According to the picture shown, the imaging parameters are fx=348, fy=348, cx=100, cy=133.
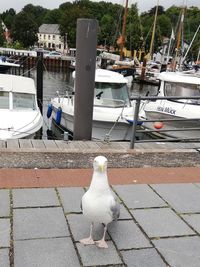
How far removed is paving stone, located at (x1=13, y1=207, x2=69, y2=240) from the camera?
11.0 feet

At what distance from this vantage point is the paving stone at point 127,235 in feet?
10.8

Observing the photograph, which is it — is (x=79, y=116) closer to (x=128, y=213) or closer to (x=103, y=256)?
(x=128, y=213)

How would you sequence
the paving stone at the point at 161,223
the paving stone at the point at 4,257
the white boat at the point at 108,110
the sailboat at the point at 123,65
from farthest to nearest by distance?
the sailboat at the point at 123,65 < the white boat at the point at 108,110 < the paving stone at the point at 161,223 < the paving stone at the point at 4,257

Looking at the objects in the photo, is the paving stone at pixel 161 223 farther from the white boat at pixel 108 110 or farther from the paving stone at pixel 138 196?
the white boat at pixel 108 110

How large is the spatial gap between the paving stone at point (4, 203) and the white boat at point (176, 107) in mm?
8158

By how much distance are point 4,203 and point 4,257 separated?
3.26 ft

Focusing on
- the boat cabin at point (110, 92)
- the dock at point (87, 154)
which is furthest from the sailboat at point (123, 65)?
the dock at point (87, 154)

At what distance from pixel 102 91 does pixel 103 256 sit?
9.34 metres

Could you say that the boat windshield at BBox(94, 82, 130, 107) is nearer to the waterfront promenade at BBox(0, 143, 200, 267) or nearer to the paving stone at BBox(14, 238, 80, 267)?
the waterfront promenade at BBox(0, 143, 200, 267)

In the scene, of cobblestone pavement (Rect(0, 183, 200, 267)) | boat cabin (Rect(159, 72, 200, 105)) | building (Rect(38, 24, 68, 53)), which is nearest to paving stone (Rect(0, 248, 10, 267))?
cobblestone pavement (Rect(0, 183, 200, 267))

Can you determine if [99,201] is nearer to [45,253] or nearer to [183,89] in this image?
[45,253]

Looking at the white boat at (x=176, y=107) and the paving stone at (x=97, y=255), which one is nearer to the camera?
the paving stone at (x=97, y=255)

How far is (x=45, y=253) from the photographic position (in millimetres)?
3066

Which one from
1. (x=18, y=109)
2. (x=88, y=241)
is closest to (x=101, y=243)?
(x=88, y=241)
